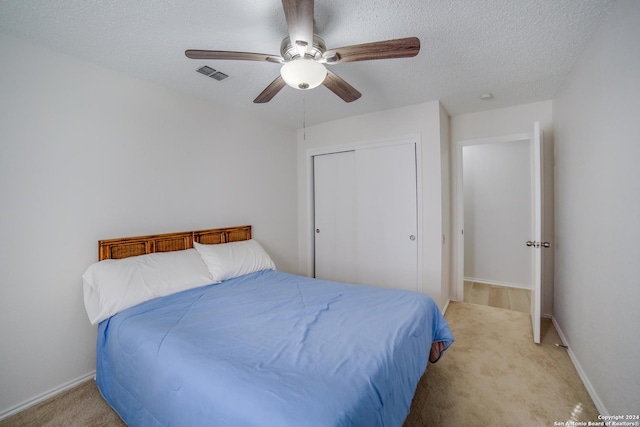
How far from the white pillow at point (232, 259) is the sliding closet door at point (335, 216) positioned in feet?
3.76

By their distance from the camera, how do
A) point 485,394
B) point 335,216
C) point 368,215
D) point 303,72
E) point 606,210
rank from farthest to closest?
point 335,216, point 368,215, point 485,394, point 606,210, point 303,72

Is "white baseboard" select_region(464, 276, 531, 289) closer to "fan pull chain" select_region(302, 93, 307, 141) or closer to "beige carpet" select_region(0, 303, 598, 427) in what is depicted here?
"beige carpet" select_region(0, 303, 598, 427)

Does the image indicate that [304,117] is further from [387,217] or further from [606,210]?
[606,210]

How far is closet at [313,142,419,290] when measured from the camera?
3.09 metres

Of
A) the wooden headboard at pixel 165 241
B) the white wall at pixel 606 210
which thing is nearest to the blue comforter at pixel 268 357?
the wooden headboard at pixel 165 241

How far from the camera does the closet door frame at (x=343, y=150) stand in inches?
118

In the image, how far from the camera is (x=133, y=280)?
6.27 ft

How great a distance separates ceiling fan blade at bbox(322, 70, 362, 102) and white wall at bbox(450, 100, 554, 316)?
84.3 inches

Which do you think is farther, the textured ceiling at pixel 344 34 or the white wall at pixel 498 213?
the white wall at pixel 498 213

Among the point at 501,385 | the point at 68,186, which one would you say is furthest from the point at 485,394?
the point at 68,186

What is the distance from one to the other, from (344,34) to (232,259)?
2.06 m

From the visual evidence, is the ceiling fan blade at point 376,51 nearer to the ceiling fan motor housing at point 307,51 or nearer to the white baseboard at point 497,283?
the ceiling fan motor housing at point 307,51

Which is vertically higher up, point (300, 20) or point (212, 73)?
point (212, 73)

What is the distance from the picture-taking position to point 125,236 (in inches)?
86.7
